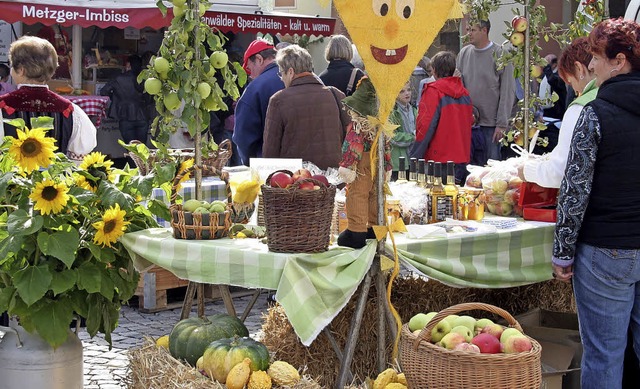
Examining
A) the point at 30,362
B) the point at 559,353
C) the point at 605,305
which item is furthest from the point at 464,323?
the point at 30,362

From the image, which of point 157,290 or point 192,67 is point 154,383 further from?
point 157,290

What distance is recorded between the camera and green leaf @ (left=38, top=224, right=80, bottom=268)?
366 cm

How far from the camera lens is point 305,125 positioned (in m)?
5.94

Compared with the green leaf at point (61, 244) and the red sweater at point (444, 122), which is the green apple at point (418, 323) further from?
the red sweater at point (444, 122)

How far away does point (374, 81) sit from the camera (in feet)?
12.3

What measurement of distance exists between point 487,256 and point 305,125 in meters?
2.13

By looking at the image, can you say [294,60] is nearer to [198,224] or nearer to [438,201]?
[438,201]

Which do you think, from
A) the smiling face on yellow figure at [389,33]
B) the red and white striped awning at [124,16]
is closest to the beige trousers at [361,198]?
the smiling face on yellow figure at [389,33]

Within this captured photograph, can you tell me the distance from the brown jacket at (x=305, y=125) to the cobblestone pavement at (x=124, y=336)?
117cm

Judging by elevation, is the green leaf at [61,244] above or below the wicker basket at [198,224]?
below

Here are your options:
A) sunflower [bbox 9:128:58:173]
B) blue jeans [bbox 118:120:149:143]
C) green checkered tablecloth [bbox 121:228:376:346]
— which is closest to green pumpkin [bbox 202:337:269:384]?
green checkered tablecloth [bbox 121:228:376:346]

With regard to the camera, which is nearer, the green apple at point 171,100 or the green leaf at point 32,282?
the green leaf at point 32,282

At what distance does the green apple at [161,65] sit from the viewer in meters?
4.07

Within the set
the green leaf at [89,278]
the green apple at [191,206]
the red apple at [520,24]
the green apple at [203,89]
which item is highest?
the red apple at [520,24]
